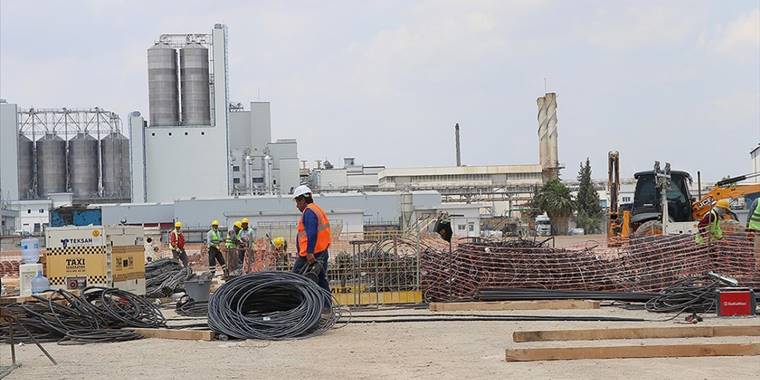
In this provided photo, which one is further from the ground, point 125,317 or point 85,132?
point 85,132

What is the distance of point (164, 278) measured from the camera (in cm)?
1981

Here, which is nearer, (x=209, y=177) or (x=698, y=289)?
(x=698, y=289)

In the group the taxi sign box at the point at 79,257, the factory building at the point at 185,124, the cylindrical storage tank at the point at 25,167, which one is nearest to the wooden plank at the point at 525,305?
the taxi sign box at the point at 79,257

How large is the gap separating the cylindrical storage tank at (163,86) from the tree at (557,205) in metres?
27.6

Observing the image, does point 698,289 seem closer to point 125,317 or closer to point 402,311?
point 402,311

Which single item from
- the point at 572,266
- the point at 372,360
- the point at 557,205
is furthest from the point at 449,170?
the point at 372,360

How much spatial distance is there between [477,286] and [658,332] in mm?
4838

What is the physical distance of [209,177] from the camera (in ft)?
245

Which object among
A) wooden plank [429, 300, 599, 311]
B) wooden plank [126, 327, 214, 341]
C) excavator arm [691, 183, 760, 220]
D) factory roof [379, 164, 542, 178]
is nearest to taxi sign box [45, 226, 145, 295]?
wooden plank [126, 327, 214, 341]

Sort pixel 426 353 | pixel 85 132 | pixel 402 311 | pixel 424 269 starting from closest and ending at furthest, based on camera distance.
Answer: pixel 426 353, pixel 402 311, pixel 424 269, pixel 85 132

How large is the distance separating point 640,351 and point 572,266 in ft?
21.7

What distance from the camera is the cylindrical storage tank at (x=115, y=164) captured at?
83.1m

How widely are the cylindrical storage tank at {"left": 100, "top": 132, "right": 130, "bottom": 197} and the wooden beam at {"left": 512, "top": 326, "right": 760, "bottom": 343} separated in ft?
250

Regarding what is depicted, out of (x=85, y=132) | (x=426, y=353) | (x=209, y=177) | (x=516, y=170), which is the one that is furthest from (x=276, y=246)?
(x=516, y=170)
